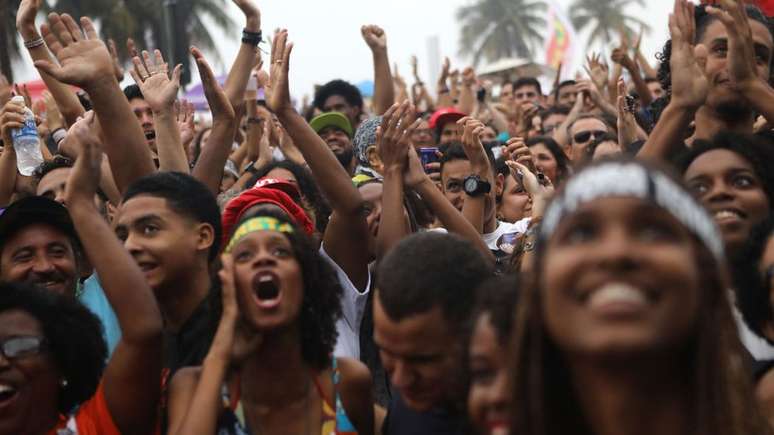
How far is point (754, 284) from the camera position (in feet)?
11.1

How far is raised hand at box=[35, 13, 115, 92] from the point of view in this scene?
441cm

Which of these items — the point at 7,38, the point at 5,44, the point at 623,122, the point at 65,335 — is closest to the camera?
the point at 65,335

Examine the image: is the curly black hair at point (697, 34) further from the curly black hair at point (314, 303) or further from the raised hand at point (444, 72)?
the raised hand at point (444, 72)

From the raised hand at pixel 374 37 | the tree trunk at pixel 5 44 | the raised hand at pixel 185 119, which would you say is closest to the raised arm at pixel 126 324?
the raised hand at pixel 185 119

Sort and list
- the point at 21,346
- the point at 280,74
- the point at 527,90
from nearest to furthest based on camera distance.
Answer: the point at 21,346 < the point at 280,74 < the point at 527,90

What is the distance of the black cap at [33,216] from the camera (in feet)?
14.1

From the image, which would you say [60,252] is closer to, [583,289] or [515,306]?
[515,306]

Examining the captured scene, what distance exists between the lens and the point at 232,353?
3340mm

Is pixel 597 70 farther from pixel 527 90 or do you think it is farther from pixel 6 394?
pixel 6 394

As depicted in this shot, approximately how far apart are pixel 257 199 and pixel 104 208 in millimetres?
2008

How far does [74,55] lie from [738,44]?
8.56 feet

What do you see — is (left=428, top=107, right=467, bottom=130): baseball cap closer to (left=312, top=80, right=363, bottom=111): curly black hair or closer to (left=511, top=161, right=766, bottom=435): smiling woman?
(left=312, top=80, right=363, bottom=111): curly black hair

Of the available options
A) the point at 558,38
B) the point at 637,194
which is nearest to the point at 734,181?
the point at 637,194

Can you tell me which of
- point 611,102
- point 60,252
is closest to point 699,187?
point 60,252
